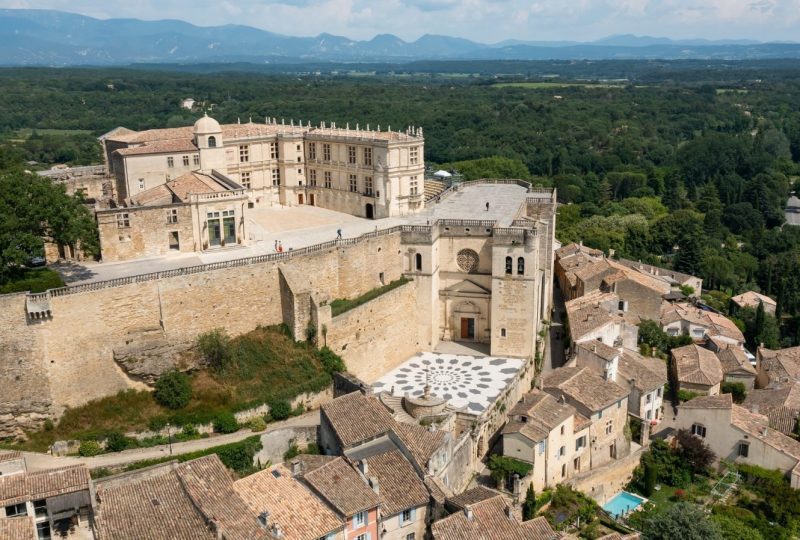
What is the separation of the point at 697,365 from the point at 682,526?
17.3 metres

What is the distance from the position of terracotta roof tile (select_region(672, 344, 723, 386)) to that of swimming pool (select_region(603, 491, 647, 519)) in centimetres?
1042

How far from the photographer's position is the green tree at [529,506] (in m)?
31.7

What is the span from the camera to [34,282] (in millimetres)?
31281

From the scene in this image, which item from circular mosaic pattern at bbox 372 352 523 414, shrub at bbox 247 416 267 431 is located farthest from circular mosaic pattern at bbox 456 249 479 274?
shrub at bbox 247 416 267 431

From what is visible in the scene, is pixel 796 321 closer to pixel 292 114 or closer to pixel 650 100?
pixel 292 114

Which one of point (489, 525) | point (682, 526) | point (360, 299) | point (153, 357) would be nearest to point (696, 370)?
point (682, 526)

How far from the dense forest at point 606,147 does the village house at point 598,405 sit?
974 inches

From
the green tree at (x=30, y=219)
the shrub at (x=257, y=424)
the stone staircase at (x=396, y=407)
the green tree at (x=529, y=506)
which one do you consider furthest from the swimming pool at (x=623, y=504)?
the green tree at (x=30, y=219)

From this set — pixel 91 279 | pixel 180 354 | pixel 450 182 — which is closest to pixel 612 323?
pixel 450 182

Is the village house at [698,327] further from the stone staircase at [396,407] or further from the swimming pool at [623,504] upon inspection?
the stone staircase at [396,407]

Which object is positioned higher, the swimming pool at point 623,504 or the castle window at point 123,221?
the castle window at point 123,221

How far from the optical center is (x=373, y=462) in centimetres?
2825

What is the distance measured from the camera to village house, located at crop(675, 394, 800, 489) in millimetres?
36594

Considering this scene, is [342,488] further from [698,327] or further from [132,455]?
[698,327]
